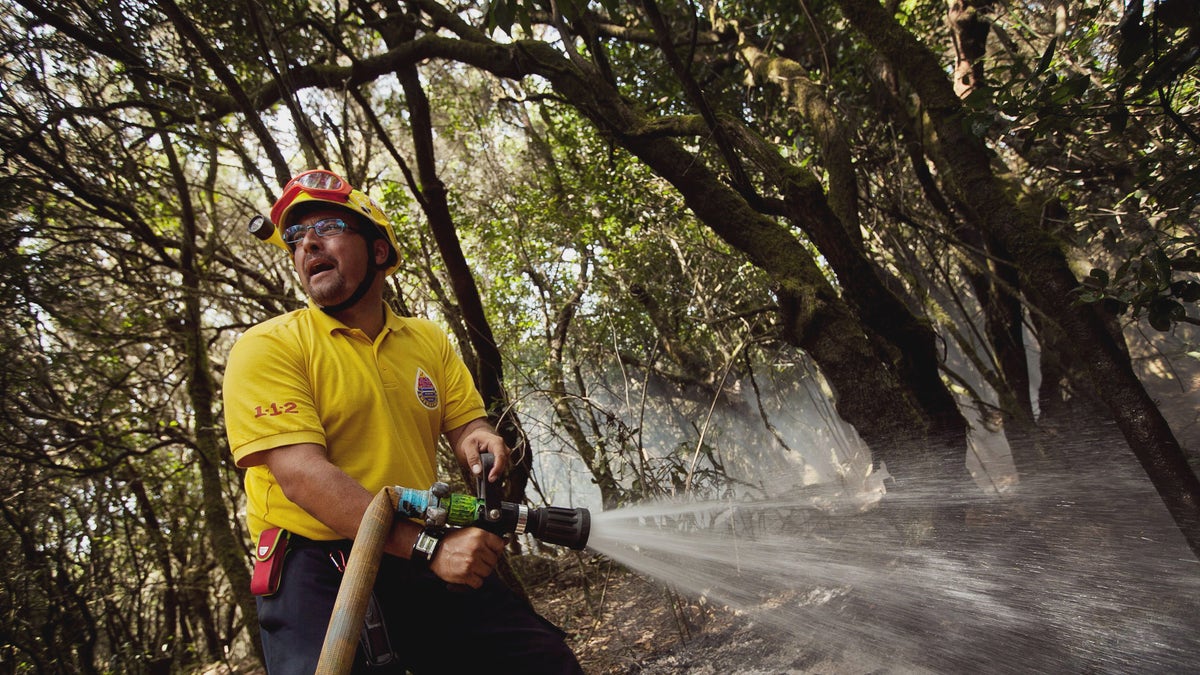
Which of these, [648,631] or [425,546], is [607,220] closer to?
[648,631]

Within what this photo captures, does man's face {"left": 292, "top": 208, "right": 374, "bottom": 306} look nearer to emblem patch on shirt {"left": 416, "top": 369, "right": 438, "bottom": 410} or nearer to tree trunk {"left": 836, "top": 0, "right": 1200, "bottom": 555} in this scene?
emblem patch on shirt {"left": 416, "top": 369, "right": 438, "bottom": 410}

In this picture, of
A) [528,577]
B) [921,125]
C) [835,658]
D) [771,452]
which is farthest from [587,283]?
[771,452]

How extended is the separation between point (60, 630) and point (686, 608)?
5.45m

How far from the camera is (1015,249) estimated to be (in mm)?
4359

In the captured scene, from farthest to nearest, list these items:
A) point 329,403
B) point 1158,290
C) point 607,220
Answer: point 607,220, point 1158,290, point 329,403

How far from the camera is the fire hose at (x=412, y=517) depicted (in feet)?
5.03

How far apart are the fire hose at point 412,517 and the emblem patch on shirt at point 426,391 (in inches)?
→ 20.4

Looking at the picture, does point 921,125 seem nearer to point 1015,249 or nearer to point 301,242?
point 1015,249

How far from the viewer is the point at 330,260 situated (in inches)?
93.7

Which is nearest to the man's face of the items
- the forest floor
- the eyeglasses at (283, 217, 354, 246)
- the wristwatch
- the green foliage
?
the eyeglasses at (283, 217, 354, 246)

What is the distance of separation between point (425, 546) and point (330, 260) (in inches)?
44.1

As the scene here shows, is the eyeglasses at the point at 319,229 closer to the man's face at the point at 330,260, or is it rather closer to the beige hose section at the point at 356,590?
the man's face at the point at 330,260

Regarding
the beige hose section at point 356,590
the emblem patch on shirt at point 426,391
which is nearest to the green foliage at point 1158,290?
the emblem patch on shirt at point 426,391

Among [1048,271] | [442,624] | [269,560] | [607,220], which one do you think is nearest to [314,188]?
[269,560]
